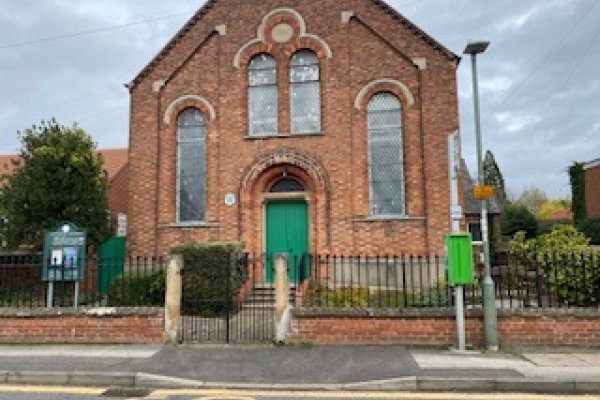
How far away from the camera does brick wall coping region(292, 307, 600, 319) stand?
9.20m

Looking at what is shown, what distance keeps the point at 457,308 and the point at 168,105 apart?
444 inches

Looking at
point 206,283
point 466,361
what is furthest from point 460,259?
point 206,283

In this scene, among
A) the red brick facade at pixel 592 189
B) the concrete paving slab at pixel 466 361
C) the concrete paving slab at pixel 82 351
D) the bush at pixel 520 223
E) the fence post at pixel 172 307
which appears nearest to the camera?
the concrete paving slab at pixel 466 361

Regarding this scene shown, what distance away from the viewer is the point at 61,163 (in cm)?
1484

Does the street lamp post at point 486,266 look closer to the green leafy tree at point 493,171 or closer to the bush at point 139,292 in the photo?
the bush at point 139,292

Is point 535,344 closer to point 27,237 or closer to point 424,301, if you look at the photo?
point 424,301

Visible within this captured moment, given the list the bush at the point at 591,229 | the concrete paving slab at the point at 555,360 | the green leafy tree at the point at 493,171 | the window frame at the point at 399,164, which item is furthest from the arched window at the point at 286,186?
the green leafy tree at the point at 493,171

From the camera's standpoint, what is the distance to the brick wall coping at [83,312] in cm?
1007

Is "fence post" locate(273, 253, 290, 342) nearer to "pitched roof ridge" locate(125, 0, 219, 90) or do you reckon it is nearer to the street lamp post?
the street lamp post

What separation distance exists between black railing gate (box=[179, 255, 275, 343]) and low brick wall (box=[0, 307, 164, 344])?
2.19ft

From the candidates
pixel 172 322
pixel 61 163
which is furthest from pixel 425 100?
pixel 61 163

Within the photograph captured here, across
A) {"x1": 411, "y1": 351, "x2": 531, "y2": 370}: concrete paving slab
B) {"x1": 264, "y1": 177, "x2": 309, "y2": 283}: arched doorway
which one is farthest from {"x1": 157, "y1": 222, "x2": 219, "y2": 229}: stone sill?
{"x1": 411, "y1": 351, "x2": 531, "y2": 370}: concrete paving slab

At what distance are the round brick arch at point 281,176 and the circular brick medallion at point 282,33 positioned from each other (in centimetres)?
351

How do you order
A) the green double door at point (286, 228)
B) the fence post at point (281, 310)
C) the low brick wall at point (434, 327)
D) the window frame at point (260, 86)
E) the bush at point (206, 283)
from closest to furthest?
the low brick wall at point (434, 327) < the fence post at point (281, 310) < the bush at point (206, 283) < the green double door at point (286, 228) < the window frame at point (260, 86)
